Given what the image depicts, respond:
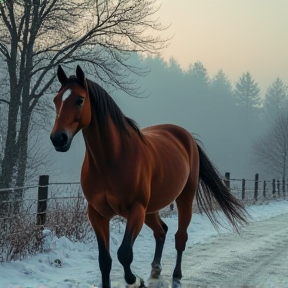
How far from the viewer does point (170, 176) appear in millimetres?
4828

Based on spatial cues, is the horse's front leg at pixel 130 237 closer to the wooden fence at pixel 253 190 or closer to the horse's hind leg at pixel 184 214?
the horse's hind leg at pixel 184 214

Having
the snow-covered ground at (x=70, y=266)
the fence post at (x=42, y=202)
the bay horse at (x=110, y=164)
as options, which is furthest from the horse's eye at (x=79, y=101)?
the fence post at (x=42, y=202)

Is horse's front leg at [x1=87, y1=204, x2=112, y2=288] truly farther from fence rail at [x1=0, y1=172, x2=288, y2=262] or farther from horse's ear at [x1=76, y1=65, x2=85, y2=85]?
fence rail at [x1=0, y1=172, x2=288, y2=262]

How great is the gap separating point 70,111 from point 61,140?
0.27 m

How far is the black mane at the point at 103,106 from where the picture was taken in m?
3.92

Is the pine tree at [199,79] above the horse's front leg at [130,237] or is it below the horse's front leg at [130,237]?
above

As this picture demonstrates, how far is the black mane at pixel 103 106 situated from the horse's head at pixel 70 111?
12cm

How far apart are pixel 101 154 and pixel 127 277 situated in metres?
1.11

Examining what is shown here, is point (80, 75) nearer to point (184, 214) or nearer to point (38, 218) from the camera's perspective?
point (184, 214)

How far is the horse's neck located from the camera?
157 inches

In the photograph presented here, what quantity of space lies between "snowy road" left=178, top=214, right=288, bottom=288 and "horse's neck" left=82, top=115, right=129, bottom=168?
6.38ft

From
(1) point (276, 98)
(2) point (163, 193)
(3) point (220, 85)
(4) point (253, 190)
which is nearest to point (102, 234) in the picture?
(2) point (163, 193)

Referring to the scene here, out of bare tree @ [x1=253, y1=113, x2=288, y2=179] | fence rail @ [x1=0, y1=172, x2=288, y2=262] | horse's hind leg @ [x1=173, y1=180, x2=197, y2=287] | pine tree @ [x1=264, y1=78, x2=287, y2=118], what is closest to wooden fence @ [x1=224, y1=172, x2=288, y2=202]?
fence rail @ [x1=0, y1=172, x2=288, y2=262]

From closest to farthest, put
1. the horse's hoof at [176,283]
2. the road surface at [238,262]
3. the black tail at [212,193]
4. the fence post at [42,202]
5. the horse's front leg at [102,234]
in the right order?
the horse's front leg at [102,234], the horse's hoof at [176,283], the road surface at [238,262], the black tail at [212,193], the fence post at [42,202]
